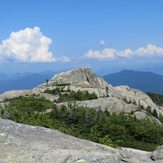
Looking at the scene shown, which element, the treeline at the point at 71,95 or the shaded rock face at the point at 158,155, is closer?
the shaded rock face at the point at 158,155

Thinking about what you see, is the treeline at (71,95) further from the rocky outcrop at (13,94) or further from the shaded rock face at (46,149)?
the shaded rock face at (46,149)

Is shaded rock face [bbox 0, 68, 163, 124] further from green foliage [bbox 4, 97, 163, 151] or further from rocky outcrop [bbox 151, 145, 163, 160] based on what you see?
rocky outcrop [bbox 151, 145, 163, 160]

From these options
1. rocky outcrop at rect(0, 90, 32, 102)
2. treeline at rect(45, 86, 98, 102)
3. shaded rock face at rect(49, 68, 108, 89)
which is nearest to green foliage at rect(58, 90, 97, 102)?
treeline at rect(45, 86, 98, 102)

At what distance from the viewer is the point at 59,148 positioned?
15.6 meters

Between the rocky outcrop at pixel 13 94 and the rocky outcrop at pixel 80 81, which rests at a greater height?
the rocky outcrop at pixel 80 81

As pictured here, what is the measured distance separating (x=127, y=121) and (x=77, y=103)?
36.8 ft

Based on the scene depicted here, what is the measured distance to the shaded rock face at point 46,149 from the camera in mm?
14680

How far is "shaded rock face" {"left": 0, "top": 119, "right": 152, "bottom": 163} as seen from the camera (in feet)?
48.2

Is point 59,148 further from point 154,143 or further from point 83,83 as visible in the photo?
point 83,83

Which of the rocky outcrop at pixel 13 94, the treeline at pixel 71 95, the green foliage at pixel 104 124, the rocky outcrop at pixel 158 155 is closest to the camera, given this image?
the rocky outcrop at pixel 158 155

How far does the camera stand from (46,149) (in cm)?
1545

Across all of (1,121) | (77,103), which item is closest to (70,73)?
(77,103)

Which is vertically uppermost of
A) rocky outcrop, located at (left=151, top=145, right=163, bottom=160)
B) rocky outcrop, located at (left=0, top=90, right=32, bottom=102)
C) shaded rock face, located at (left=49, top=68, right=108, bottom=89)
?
rocky outcrop, located at (left=151, top=145, right=163, bottom=160)

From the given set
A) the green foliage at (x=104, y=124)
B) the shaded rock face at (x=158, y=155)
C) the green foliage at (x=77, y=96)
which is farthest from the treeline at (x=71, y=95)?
the shaded rock face at (x=158, y=155)
